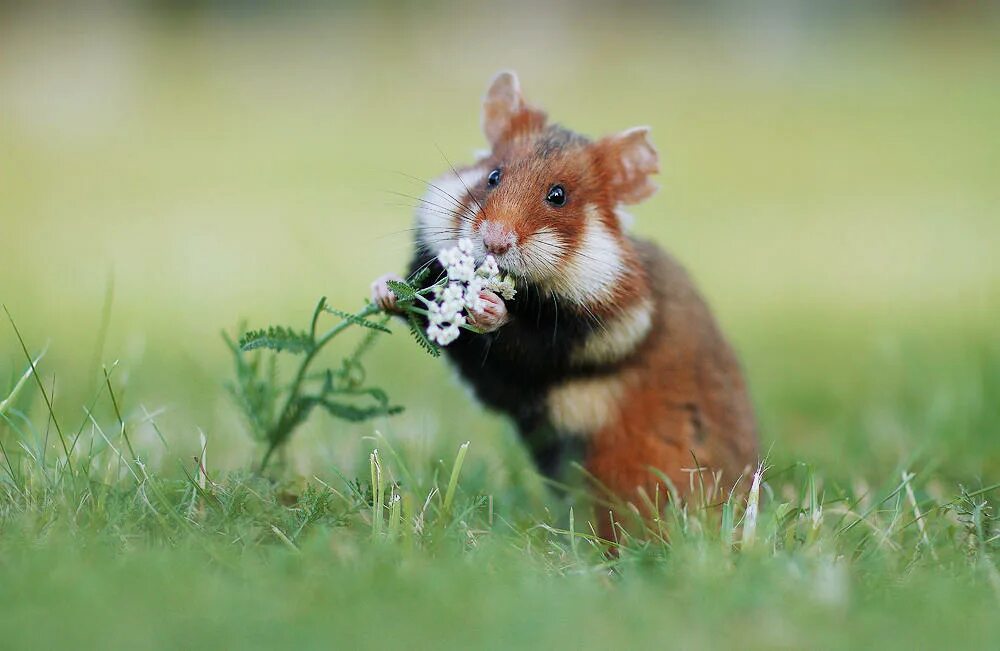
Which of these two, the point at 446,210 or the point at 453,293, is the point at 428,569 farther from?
the point at 446,210

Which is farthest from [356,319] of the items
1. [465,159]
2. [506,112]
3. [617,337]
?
[465,159]

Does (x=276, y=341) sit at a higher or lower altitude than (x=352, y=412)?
higher

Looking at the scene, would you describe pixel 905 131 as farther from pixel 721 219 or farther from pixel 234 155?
pixel 234 155

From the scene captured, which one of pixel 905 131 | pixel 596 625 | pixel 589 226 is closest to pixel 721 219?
pixel 905 131

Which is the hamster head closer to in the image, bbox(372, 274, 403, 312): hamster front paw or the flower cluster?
the flower cluster

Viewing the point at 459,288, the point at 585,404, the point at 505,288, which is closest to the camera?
the point at 459,288

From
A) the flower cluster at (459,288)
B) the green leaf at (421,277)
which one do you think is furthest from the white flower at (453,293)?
the green leaf at (421,277)

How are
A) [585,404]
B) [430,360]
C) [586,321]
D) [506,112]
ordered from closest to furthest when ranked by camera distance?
[586,321]
[585,404]
[506,112]
[430,360]
